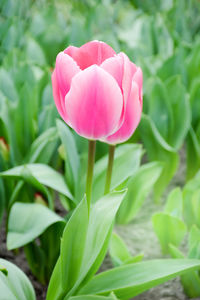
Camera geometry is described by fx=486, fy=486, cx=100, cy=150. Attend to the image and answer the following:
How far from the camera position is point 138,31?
2436mm

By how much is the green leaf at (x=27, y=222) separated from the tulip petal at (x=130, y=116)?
0.28 meters

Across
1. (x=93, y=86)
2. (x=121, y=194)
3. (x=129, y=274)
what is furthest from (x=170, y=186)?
(x=93, y=86)

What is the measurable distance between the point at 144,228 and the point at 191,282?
1.17 ft

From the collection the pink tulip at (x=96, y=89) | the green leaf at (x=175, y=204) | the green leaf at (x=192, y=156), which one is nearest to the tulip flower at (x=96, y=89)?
the pink tulip at (x=96, y=89)

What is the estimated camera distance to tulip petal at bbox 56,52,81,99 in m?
0.69

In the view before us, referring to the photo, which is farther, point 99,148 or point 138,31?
point 138,31

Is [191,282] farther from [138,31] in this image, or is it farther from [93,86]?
[138,31]

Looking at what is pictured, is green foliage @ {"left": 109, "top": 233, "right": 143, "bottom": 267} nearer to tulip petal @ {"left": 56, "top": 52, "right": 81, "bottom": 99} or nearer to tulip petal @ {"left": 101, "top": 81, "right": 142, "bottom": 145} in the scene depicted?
tulip petal @ {"left": 101, "top": 81, "right": 142, "bottom": 145}

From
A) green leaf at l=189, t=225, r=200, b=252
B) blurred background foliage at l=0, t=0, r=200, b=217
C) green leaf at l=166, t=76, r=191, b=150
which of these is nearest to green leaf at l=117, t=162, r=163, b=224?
blurred background foliage at l=0, t=0, r=200, b=217

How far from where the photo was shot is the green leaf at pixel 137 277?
0.84 meters

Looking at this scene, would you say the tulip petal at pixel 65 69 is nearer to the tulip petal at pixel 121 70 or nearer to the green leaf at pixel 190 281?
the tulip petal at pixel 121 70

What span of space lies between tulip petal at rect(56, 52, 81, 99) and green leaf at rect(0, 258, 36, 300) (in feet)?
1.05

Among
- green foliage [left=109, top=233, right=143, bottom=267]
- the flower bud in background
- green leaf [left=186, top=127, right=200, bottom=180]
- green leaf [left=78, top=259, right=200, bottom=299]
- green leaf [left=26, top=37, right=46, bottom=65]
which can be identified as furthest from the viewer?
green leaf [left=26, top=37, right=46, bottom=65]

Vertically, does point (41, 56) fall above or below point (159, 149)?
above
